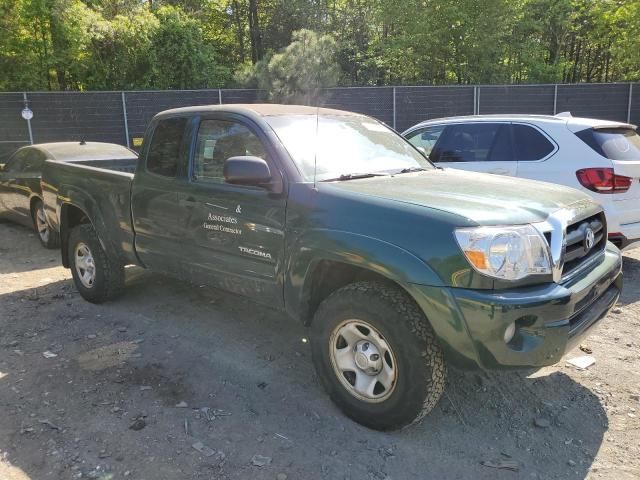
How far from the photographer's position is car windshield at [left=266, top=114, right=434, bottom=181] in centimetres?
371

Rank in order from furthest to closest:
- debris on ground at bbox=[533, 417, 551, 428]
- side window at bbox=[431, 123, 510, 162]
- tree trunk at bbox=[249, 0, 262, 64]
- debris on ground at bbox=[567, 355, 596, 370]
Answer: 1. tree trunk at bbox=[249, 0, 262, 64]
2. side window at bbox=[431, 123, 510, 162]
3. debris on ground at bbox=[567, 355, 596, 370]
4. debris on ground at bbox=[533, 417, 551, 428]

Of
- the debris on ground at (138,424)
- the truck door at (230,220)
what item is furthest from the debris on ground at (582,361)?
the debris on ground at (138,424)

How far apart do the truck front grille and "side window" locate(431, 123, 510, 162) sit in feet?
9.60

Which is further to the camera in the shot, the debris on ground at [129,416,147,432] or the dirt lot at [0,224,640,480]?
the debris on ground at [129,416,147,432]

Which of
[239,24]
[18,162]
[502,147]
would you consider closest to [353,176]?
[502,147]

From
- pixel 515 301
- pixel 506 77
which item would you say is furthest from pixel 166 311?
pixel 506 77

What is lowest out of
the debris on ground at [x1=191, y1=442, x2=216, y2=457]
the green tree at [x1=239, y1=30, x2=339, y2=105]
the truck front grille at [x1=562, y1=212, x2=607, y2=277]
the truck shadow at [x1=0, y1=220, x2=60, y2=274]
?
the truck shadow at [x1=0, y1=220, x2=60, y2=274]

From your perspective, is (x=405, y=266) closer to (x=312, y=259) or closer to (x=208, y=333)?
(x=312, y=259)

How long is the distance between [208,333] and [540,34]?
27.6m

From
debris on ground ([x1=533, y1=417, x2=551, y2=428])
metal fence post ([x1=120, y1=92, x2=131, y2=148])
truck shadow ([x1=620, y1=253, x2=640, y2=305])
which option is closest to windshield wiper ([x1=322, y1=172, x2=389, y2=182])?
debris on ground ([x1=533, y1=417, x2=551, y2=428])

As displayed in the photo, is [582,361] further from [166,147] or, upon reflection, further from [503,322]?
[166,147]

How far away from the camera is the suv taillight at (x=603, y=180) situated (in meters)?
5.58

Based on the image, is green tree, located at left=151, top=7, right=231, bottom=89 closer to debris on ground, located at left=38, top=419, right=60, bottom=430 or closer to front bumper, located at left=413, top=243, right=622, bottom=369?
debris on ground, located at left=38, top=419, right=60, bottom=430

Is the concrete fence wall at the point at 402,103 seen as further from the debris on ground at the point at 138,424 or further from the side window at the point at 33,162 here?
the debris on ground at the point at 138,424
